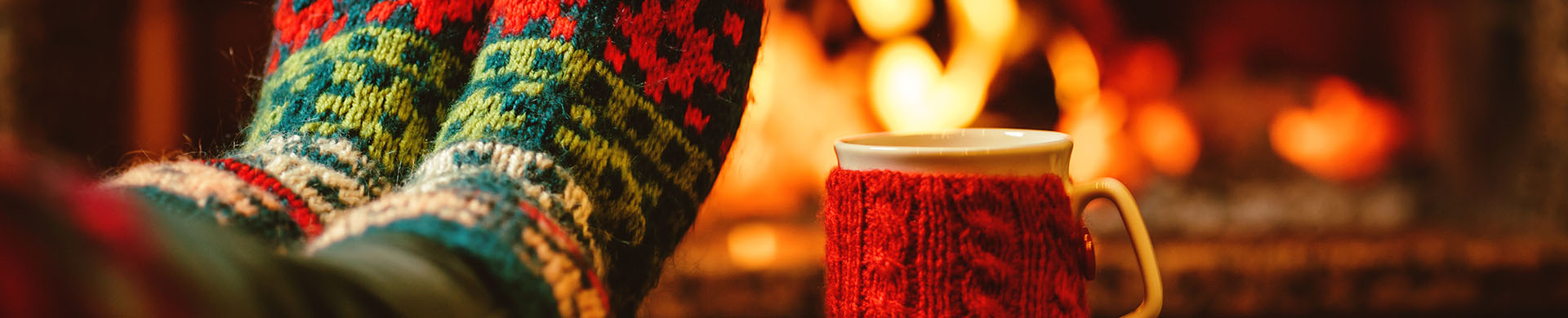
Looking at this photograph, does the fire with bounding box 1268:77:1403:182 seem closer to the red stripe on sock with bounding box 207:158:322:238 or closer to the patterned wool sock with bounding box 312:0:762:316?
the patterned wool sock with bounding box 312:0:762:316

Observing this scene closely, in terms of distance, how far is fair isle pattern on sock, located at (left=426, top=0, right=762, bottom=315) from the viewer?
37 cm

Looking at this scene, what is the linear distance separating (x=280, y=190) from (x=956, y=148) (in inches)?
9.1

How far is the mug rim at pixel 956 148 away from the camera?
0.83 feet

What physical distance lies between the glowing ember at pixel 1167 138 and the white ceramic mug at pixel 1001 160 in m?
0.77

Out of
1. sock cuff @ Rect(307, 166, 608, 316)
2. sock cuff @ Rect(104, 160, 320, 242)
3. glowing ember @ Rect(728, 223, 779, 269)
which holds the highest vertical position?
sock cuff @ Rect(307, 166, 608, 316)

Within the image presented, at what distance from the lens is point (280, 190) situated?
1.04ft

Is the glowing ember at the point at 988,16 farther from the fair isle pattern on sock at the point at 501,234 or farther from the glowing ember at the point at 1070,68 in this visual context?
the fair isle pattern on sock at the point at 501,234

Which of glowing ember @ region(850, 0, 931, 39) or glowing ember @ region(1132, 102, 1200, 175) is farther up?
glowing ember @ region(850, 0, 931, 39)

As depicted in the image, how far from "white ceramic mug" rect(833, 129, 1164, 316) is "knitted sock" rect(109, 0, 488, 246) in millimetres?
189

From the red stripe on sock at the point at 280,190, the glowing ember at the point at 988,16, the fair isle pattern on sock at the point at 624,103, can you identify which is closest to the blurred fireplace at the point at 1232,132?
the glowing ember at the point at 988,16

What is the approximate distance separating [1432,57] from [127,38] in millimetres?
1304

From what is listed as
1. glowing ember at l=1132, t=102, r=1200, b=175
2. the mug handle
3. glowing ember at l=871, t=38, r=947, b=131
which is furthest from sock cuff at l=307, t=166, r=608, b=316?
glowing ember at l=1132, t=102, r=1200, b=175

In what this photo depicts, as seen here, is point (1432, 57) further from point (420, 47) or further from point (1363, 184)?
point (420, 47)

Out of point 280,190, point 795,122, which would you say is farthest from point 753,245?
point 280,190
